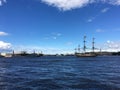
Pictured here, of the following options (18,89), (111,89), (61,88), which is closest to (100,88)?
(111,89)

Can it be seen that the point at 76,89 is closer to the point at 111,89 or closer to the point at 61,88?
the point at 61,88

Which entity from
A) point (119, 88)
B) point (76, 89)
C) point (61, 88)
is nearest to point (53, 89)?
point (61, 88)

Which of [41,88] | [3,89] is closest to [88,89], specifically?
[41,88]

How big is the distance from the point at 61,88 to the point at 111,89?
5516mm

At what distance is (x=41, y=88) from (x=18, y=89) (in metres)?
2.58

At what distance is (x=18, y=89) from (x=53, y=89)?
12.6ft

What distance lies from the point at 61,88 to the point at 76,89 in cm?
173

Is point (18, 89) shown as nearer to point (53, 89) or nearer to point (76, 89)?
point (53, 89)

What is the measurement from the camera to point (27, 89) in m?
24.8

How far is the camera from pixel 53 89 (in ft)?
82.1

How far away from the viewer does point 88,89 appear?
24969 millimetres

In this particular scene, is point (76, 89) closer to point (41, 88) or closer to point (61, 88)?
point (61, 88)

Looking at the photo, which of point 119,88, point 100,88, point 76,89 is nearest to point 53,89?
point 76,89

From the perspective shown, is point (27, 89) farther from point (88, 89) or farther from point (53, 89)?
point (88, 89)
